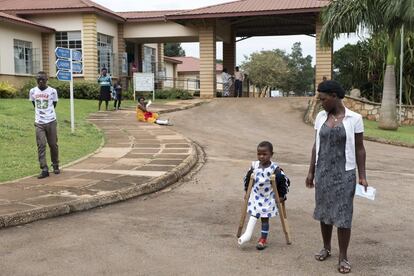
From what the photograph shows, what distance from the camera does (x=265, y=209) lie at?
5109 mm

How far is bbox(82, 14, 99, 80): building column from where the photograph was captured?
25.7 meters

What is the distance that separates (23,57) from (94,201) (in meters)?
20.4

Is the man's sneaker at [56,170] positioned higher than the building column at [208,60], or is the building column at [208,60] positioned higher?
the building column at [208,60]

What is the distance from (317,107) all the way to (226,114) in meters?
3.29

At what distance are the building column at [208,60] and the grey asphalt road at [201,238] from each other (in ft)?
54.0

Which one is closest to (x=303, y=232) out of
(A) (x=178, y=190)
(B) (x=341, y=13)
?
(A) (x=178, y=190)

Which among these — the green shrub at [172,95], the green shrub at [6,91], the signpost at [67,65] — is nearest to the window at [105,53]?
the green shrub at [172,95]

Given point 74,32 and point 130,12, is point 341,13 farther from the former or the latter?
point 130,12

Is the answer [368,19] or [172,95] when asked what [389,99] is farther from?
[172,95]

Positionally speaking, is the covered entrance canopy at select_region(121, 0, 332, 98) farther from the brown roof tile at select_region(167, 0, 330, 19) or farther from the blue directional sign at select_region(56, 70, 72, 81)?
the blue directional sign at select_region(56, 70, 72, 81)

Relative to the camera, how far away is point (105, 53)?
90.7 ft

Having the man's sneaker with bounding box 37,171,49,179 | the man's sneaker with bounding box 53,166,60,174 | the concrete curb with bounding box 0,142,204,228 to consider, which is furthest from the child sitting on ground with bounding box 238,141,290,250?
the man's sneaker with bounding box 53,166,60,174

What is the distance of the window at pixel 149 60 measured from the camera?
107ft

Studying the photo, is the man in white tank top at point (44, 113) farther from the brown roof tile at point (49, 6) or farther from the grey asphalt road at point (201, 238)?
the brown roof tile at point (49, 6)
